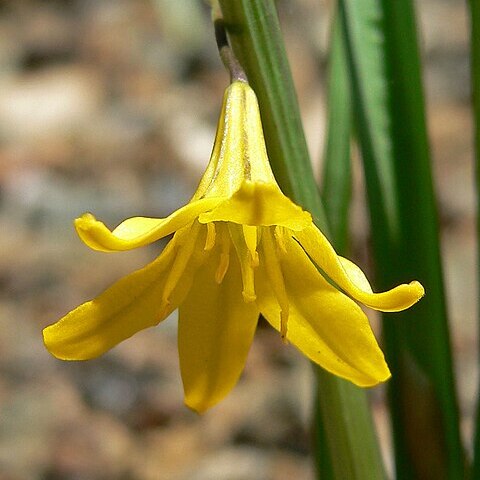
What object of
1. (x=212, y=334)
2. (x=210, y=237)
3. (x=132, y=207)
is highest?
(x=210, y=237)

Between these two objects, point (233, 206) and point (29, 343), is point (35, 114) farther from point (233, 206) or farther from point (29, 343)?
point (233, 206)

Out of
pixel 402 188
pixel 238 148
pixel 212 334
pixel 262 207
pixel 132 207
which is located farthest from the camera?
pixel 132 207

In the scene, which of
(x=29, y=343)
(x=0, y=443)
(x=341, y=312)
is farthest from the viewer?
(x=29, y=343)

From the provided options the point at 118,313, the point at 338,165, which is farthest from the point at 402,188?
the point at 118,313

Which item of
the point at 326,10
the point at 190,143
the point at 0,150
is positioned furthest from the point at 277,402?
the point at 326,10

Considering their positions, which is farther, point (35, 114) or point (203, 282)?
point (35, 114)

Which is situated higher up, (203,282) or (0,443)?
(203,282)

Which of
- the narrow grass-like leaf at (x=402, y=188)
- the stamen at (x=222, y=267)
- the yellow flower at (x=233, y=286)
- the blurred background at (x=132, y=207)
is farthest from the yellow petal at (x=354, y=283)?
the blurred background at (x=132, y=207)

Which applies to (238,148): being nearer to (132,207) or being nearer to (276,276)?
(276,276)
